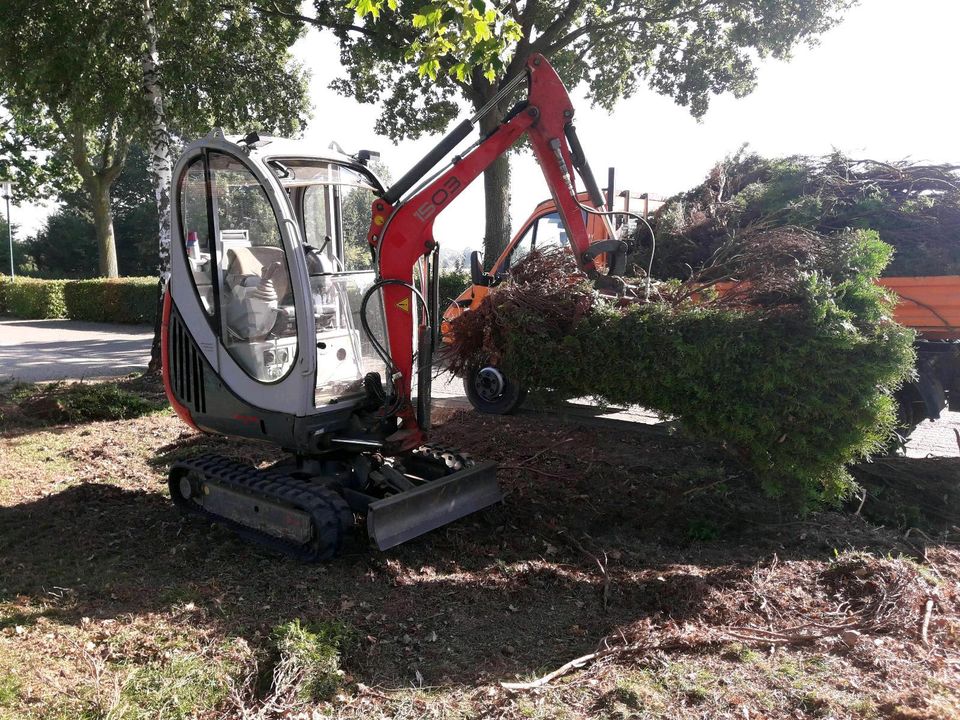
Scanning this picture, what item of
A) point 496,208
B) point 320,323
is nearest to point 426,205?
point 320,323

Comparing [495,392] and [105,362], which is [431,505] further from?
[105,362]

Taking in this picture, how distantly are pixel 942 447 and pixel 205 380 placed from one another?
6961 mm

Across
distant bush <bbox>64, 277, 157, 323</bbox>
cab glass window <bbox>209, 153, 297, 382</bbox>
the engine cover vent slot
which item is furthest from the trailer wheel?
distant bush <bbox>64, 277, 157, 323</bbox>

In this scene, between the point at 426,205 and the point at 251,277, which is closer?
the point at 251,277

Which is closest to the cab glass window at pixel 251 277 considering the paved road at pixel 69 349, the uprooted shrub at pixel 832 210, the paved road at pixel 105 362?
the paved road at pixel 105 362

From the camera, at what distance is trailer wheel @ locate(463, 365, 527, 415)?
8.43 m

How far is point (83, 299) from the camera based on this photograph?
2278cm

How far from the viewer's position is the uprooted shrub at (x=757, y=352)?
4445 mm

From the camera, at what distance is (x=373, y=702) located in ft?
10.6

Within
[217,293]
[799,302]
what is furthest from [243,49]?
[799,302]

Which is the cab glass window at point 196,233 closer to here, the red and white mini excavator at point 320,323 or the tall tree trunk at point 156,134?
the red and white mini excavator at point 320,323

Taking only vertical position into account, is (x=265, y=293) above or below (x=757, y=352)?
above

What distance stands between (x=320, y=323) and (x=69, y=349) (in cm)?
1388

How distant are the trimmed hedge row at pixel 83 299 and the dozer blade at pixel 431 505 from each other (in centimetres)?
1753
